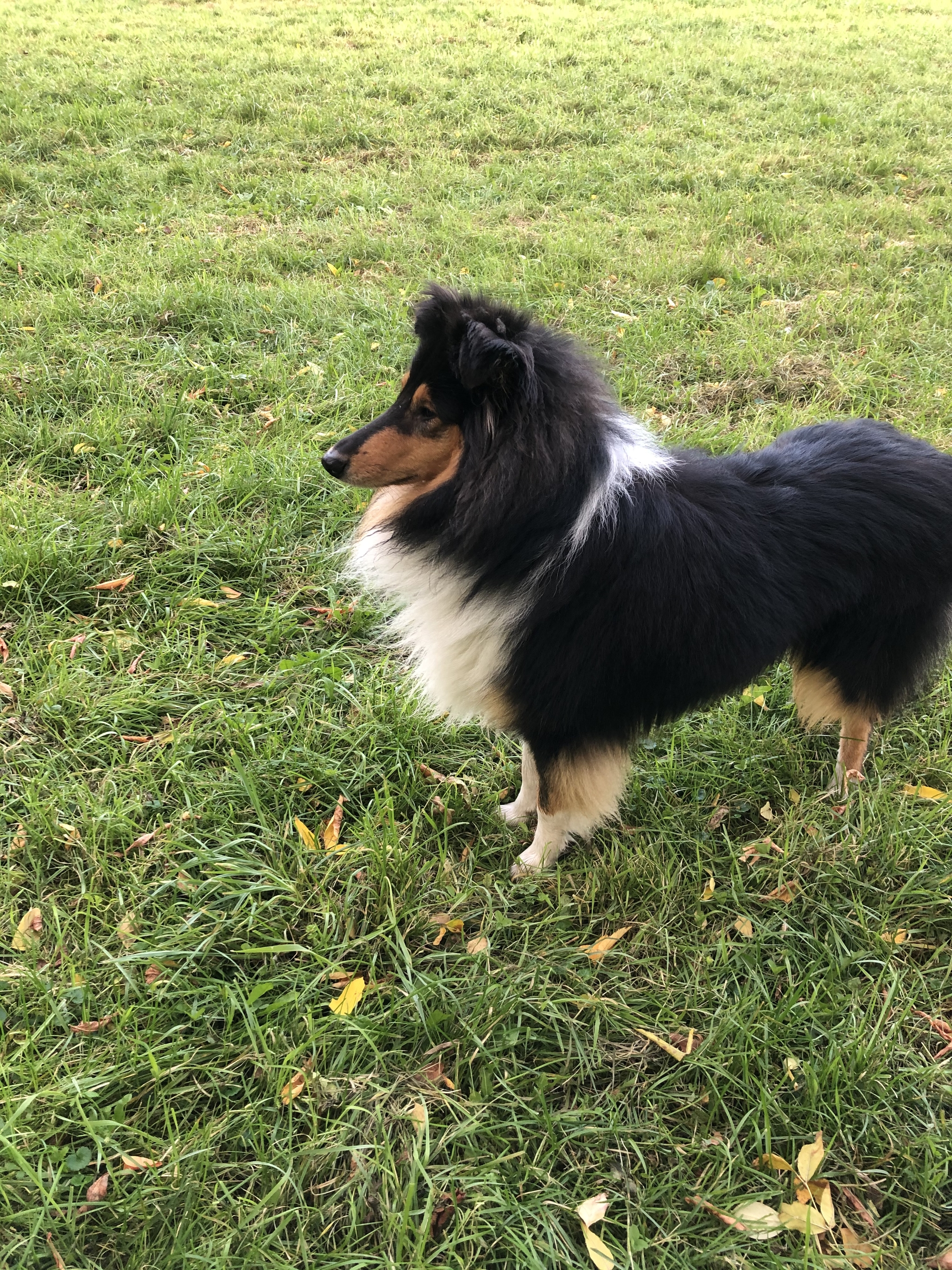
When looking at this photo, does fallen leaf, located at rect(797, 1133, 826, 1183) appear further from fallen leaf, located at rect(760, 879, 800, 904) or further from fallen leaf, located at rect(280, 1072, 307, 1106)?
fallen leaf, located at rect(280, 1072, 307, 1106)

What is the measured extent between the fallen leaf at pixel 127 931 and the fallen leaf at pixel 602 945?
1303 mm

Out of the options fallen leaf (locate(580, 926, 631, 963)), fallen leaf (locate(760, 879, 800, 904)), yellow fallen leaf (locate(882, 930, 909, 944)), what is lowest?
→ yellow fallen leaf (locate(882, 930, 909, 944))

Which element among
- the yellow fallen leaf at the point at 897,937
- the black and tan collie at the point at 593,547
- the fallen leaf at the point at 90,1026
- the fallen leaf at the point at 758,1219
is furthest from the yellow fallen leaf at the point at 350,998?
the yellow fallen leaf at the point at 897,937

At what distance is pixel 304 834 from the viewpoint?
2438 millimetres

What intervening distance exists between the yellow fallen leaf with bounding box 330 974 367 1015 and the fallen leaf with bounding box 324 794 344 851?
0.43m

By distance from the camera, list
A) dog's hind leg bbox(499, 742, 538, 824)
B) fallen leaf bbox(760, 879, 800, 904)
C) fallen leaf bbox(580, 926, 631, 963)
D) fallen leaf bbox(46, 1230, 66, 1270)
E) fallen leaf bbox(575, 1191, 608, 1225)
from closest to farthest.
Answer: fallen leaf bbox(46, 1230, 66, 1270), fallen leaf bbox(575, 1191, 608, 1225), fallen leaf bbox(580, 926, 631, 963), fallen leaf bbox(760, 879, 800, 904), dog's hind leg bbox(499, 742, 538, 824)

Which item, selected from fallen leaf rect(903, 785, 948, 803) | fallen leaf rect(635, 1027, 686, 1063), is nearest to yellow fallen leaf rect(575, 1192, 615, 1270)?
fallen leaf rect(635, 1027, 686, 1063)

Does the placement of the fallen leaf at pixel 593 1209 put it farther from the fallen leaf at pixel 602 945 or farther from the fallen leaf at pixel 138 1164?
the fallen leaf at pixel 138 1164

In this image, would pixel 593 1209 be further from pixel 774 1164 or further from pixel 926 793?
pixel 926 793

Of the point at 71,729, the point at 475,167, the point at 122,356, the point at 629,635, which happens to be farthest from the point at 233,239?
the point at 629,635

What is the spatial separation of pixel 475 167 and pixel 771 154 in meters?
2.96

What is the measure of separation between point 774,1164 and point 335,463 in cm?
210

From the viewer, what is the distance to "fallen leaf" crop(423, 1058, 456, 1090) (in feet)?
6.37

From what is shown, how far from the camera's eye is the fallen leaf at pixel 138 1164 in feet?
5.68
